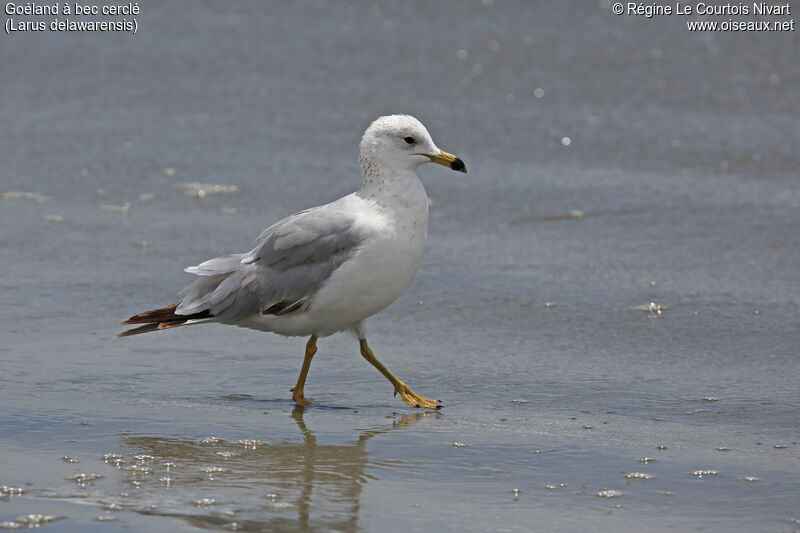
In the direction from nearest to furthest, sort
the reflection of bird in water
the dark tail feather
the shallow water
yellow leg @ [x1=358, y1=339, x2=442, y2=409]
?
the reflection of bird in water, the shallow water, yellow leg @ [x1=358, y1=339, x2=442, y2=409], the dark tail feather

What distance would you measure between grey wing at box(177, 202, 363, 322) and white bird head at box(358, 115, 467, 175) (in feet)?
0.92

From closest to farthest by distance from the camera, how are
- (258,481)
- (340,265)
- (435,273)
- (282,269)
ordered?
(258,481) → (340,265) → (282,269) → (435,273)

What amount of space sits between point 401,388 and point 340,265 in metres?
0.61

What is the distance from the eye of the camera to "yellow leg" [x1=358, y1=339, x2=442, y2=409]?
5391 millimetres

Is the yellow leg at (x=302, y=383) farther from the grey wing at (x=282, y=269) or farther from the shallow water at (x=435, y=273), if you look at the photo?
the grey wing at (x=282, y=269)

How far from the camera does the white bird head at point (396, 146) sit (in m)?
5.60

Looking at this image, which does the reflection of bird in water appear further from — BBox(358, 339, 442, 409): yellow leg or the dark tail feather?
the dark tail feather

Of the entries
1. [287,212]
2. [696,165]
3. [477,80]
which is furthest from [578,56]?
[287,212]

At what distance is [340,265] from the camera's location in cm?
543

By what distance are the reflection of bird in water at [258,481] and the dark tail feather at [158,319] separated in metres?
0.83

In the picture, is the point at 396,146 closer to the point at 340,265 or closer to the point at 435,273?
the point at 340,265

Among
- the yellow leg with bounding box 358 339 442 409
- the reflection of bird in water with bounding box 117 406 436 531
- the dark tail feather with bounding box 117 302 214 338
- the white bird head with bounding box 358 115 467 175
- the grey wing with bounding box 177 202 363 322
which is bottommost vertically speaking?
the reflection of bird in water with bounding box 117 406 436 531

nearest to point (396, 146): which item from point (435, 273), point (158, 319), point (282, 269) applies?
point (282, 269)

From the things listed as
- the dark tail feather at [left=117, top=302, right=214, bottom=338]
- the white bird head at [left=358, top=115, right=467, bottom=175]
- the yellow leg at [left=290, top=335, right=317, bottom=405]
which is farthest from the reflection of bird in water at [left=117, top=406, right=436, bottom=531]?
the white bird head at [left=358, top=115, right=467, bottom=175]
